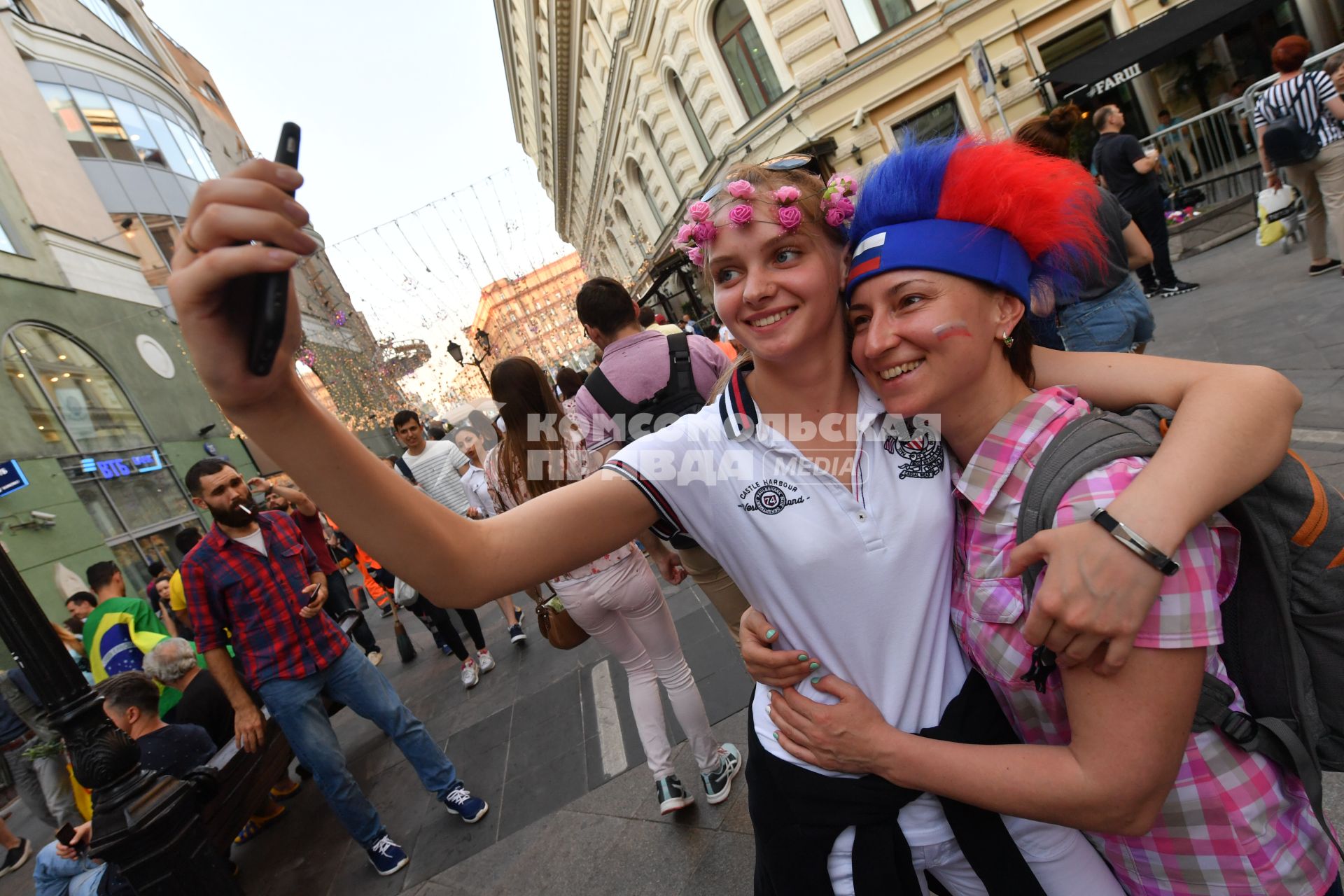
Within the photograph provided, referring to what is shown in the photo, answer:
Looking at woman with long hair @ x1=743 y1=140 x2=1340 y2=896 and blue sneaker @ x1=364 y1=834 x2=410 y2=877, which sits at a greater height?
woman with long hair @ x1=743 y1=140 x2=1340 y2=896

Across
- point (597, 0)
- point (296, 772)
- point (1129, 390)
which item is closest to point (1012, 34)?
point (597, 0)

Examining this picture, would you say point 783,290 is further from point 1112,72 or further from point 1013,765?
point 1112,72

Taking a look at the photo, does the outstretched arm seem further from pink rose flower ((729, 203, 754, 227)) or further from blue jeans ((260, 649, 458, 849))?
blue jeans ((260, 649, 458, 849))

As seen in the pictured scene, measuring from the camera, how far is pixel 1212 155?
985cm

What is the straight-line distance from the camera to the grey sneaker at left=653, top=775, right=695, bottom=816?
295 cm

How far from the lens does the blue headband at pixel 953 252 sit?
1169 mm

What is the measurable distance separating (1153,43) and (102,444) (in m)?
21.5

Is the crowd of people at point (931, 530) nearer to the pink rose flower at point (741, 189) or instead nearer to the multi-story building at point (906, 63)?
the pink rose flower at point (741, 189)

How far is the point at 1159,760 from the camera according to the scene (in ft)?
3.16

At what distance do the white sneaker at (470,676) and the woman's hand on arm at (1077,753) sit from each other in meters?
5.05

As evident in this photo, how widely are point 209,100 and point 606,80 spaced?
68.8ft

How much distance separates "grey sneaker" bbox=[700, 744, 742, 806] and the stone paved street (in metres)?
0.05

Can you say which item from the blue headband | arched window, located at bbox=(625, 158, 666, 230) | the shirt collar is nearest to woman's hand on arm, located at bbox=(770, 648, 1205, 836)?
the shirt collar

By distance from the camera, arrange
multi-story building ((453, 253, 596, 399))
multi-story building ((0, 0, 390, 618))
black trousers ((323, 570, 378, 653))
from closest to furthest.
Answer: black trousers ((323, 570, 378, 653)) → multi-story building ((0, 0, 390, 618)) → multi-story building ((453, 253, 596, 399))
